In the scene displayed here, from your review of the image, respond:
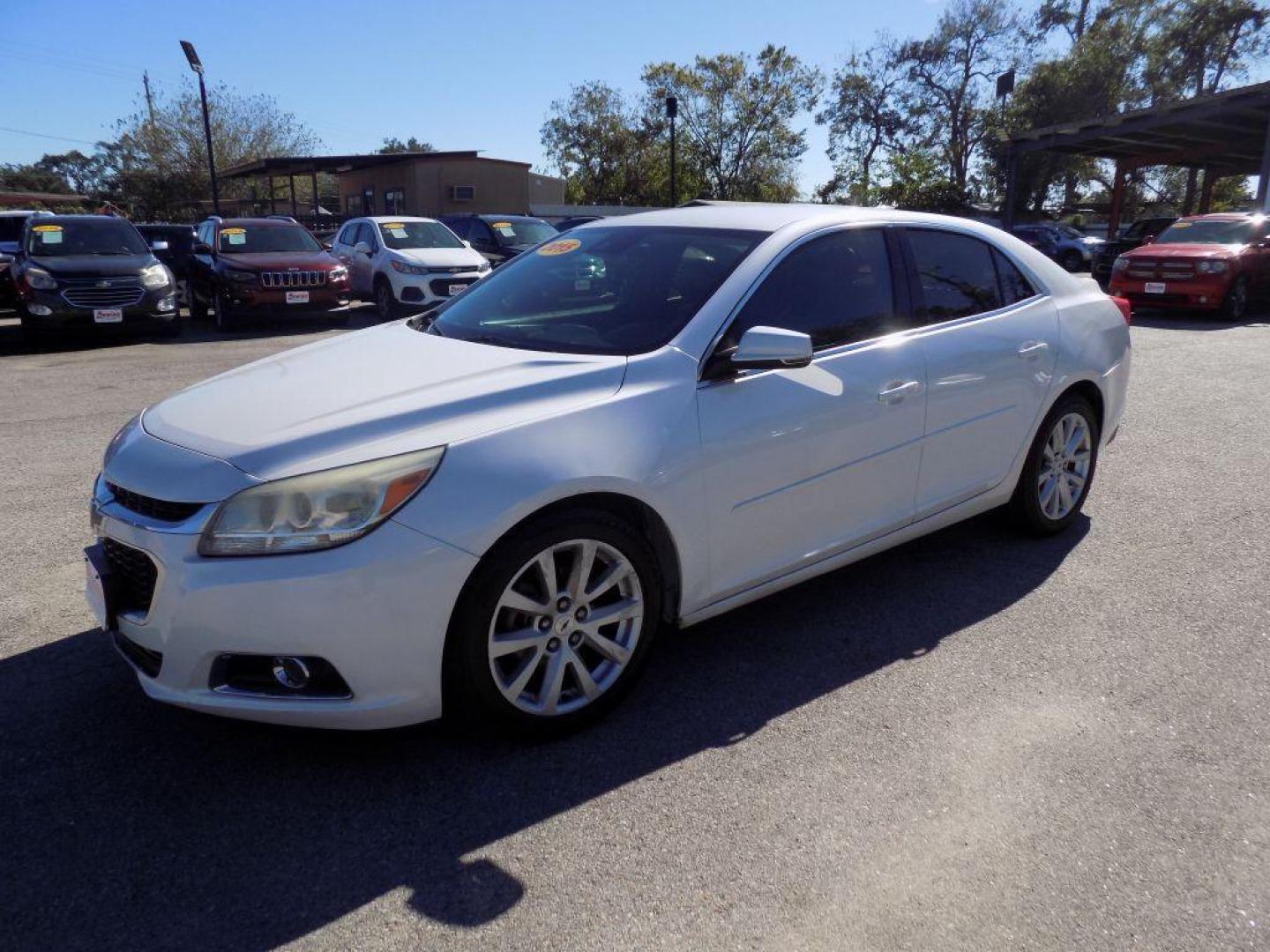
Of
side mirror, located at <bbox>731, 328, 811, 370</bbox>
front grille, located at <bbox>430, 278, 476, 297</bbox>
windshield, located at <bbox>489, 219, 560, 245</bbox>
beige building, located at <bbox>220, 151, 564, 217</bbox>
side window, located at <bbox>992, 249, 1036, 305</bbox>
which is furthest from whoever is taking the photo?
beige building, located at <bbox>220, 151, 564, 217</bbox>

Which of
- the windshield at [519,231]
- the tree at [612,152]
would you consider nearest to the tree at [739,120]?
the tree at [612,152]

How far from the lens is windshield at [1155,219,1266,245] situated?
14.6 metres

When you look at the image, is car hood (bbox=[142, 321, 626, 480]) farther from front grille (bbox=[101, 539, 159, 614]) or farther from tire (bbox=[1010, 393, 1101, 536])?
tire (bbox=[1010, 393, 1101, 536])

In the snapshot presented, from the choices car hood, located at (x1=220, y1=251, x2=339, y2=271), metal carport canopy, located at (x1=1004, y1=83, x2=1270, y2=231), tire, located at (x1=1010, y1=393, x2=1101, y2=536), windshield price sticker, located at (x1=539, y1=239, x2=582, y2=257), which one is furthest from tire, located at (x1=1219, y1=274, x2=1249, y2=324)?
windshield price sticker, located at (x1=539, y1=239, x2=582, y2=257)

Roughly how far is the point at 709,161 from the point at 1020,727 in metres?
49.6

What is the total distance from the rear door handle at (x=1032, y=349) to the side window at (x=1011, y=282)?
217mm

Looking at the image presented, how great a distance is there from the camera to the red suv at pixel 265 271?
1289cm

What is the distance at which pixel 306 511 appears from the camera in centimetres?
247

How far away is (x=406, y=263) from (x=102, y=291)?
4067 millimetres

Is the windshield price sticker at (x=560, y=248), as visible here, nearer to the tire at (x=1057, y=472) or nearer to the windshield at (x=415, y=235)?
the tire at (x=1057, y=472)

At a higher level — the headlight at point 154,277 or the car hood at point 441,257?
the car hood at point 441,257

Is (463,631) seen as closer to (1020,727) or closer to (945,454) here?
(1020,727)

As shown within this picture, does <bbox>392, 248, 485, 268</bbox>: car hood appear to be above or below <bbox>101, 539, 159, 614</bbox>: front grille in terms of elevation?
above

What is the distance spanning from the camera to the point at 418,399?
111 inches
